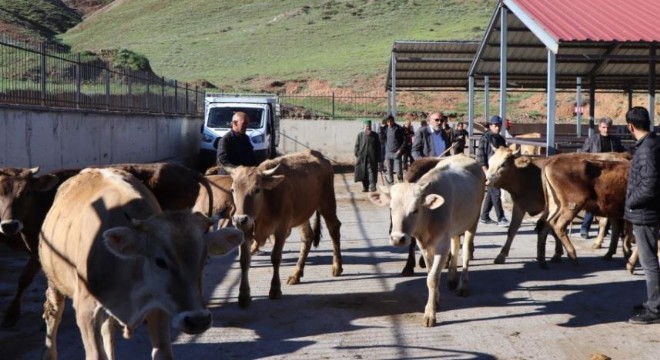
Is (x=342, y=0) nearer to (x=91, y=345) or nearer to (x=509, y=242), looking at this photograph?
(x=509, y=242)

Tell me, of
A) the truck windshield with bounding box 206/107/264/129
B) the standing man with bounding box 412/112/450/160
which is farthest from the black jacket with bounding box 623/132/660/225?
the truck windshield with bounding box 206/107/264/129

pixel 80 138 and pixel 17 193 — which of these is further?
pixel 80 138

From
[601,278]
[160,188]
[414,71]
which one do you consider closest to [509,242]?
[601,278]

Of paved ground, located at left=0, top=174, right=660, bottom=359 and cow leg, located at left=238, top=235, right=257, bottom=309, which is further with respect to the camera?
cow leg, located at left=238, top=235, right=257, bottom=309

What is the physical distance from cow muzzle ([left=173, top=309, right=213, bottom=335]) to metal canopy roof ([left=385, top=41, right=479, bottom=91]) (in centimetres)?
2301

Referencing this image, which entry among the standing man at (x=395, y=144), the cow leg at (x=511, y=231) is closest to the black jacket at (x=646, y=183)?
the cow leg at (x=511, y=231)

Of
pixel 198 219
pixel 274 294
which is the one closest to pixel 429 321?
pixel 274 294

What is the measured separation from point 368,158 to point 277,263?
12.6 m

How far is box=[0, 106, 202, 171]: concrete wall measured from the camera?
1330cm

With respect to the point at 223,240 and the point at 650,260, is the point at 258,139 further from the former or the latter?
the point at 223,240

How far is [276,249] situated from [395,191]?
5.81ft

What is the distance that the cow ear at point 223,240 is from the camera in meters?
5.46

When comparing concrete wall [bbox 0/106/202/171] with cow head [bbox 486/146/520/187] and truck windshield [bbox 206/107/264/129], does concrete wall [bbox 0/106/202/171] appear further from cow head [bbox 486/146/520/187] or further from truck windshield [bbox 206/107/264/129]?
cow head [bbox 486/146/520/187]

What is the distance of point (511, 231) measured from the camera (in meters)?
12.2
